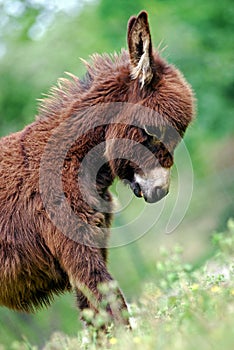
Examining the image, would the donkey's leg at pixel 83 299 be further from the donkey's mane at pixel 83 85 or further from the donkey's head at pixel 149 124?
the donkey's mane at pixel 83 85

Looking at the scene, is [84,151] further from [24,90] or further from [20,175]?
[24,90]

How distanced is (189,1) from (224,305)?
1119 cm

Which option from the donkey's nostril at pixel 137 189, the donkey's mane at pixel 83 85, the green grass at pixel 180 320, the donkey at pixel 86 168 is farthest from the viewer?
the donkey's mane at pixel 83 85

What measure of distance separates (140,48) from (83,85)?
0.66 metres

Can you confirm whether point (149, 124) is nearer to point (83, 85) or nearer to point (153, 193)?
point (153, 193)

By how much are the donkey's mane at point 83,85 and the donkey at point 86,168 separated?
0.01 meters

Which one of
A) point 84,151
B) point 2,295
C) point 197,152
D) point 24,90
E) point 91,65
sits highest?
point 24,90

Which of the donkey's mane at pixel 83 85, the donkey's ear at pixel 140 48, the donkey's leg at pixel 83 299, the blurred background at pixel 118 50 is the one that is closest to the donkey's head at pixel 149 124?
the donkey's ear at pixel 140 48

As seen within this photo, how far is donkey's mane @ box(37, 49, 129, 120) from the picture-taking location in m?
5.99

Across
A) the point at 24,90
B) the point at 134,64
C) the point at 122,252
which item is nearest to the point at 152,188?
the point at 134,64

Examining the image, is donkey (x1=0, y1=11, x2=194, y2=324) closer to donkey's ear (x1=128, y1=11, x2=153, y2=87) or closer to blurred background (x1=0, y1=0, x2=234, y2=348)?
donkey's ear (x1=128, y1=11, x2=153, y2=87)

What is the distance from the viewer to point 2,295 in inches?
237

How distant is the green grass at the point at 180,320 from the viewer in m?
3.67

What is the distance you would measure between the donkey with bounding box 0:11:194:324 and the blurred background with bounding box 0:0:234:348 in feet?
18.8
